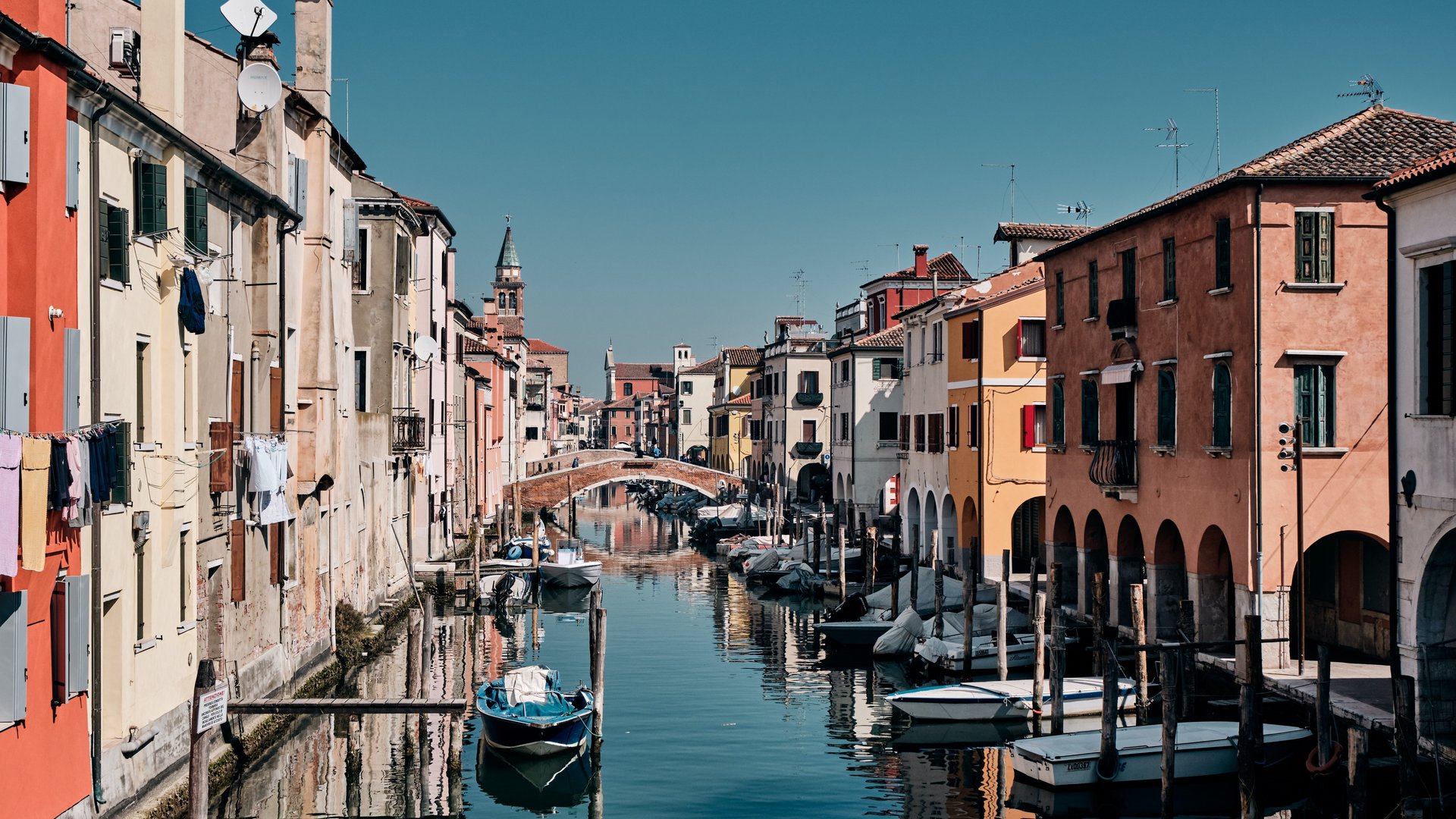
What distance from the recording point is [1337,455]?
21.8 meters

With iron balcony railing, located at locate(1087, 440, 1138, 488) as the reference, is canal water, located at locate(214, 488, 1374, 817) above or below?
below

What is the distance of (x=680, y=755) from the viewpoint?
941 inches

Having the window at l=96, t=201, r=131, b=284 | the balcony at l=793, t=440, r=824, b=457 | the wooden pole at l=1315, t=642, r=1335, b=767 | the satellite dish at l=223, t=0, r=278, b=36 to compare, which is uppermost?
the satellite dish at l=223, t=0, r=278, b=36

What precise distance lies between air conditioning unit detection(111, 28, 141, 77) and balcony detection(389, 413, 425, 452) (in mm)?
20079

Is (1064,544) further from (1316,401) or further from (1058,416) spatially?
(1316,401)

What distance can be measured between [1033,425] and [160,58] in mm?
23980

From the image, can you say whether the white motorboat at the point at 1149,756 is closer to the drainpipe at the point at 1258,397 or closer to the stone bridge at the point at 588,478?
the drainpipe at the point at 1258,397

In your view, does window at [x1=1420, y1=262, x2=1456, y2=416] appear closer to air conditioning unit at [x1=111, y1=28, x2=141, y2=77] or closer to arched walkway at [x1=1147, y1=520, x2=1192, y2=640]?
arched walkway at [x1=1147, y1=520, x2=1192, y2=640]

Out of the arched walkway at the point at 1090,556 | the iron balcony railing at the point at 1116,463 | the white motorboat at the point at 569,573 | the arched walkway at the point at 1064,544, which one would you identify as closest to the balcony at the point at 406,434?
the white motorboat at the point at 569,573

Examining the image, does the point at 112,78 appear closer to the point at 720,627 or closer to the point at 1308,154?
the point at 1308,154

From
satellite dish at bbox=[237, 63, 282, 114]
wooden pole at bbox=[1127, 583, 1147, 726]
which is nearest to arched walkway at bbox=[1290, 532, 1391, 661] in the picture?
wooden pole at bbox=[1127, 583, 1147, 726]

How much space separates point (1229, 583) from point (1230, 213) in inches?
256

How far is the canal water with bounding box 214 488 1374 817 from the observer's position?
20.2 m

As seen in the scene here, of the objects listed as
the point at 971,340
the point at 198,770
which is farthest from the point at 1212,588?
the point at 198,770
